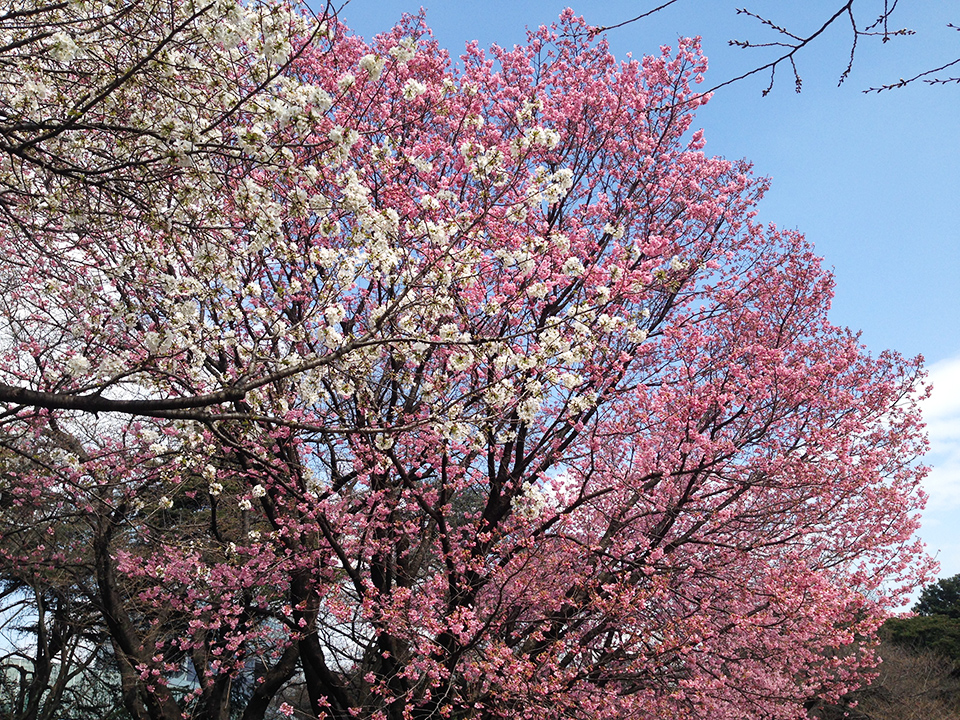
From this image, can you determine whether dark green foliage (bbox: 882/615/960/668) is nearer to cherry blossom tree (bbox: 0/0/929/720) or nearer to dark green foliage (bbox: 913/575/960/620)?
dark green foliage (bbox: 913/575/960/620)

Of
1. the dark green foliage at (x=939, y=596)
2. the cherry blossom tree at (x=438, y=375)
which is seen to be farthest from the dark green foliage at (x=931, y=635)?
the cherry blossom tree at (x=438, y=375)

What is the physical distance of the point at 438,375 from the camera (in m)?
7.32

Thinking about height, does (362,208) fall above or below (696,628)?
above

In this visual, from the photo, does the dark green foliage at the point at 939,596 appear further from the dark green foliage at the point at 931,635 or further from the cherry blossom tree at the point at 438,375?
the cherry blossom tree at the point at 438,375

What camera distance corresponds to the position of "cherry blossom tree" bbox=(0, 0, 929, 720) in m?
5.99

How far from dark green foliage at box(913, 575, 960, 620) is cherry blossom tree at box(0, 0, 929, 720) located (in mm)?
35688

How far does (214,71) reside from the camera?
5.98 m

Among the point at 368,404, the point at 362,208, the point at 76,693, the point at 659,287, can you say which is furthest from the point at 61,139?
the point at 76,693

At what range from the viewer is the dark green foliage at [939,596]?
41656 millimetres

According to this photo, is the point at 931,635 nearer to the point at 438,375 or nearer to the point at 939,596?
the point at 939,596

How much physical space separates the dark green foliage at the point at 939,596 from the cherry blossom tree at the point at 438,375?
35.7 m

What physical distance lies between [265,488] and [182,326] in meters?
4.09

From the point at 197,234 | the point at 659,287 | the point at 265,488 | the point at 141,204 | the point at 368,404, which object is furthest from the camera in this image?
the point at 659,287

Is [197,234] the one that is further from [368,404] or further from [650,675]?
[650,675]
